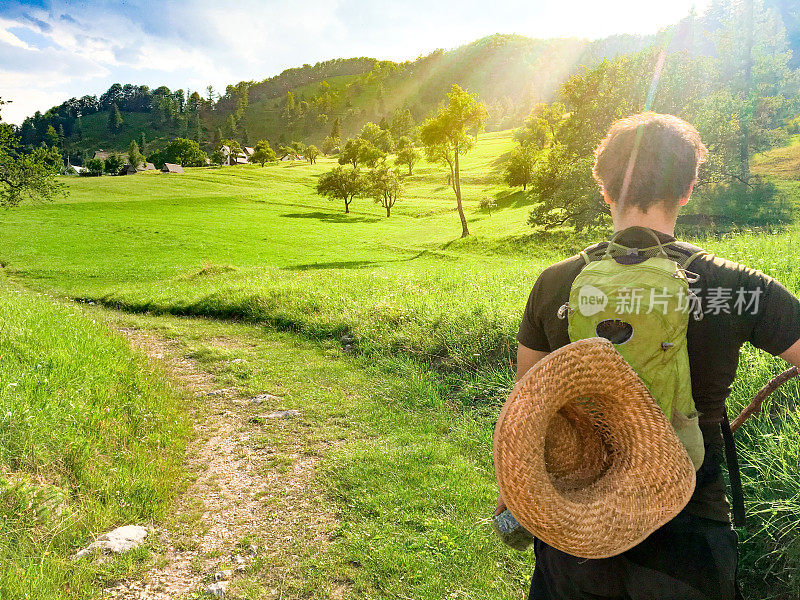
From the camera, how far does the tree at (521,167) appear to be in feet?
182

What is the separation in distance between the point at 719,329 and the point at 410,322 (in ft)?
30.1

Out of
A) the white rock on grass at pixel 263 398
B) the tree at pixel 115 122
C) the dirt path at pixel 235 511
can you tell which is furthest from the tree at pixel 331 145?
the dirt path at pixel 235 511

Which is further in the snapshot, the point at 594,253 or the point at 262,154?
the point at 262,154

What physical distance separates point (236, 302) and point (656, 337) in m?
15.9

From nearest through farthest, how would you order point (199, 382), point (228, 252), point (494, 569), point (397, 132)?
point (494, 569)
point (199, 382)
point (228, 252)
point (397, 132)

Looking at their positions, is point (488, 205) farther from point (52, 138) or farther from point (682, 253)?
point (52, 138)

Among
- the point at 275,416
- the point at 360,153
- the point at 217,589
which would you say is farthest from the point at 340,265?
the point at 360,153

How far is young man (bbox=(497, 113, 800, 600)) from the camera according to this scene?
2148 millimetres

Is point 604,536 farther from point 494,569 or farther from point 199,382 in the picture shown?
point 199,382

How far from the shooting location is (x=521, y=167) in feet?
186

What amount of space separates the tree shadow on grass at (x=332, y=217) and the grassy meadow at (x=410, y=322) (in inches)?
415

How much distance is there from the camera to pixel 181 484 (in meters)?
6.22

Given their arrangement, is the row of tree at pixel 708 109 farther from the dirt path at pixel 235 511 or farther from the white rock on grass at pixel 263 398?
the dirt path at pixel 235 511

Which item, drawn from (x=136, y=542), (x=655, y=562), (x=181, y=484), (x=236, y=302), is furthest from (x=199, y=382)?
(x=655, y=562)
